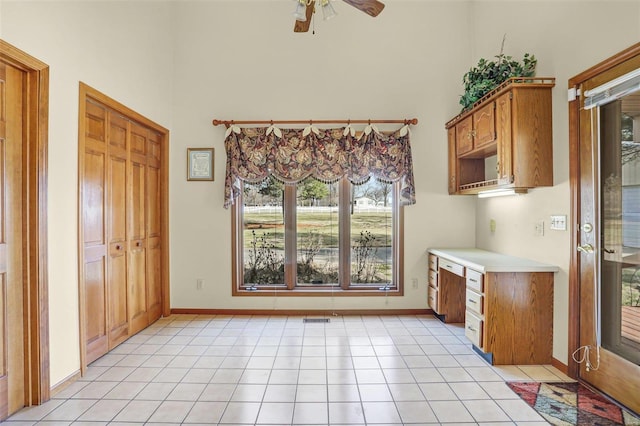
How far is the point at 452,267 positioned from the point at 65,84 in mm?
3601

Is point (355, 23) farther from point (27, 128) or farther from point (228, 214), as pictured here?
point (27, 128)

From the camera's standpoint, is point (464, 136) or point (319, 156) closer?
point (464, 136)

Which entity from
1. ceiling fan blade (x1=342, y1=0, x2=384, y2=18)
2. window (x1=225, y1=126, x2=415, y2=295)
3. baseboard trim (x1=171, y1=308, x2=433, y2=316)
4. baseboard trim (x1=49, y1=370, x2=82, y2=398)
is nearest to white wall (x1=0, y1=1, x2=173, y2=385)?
baseboard trim (x1=49, y1=370, x2=82, y2=398)

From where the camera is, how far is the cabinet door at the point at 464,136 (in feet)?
11.2

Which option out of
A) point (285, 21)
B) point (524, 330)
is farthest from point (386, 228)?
point (285, 21)

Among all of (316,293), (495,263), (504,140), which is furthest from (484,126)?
(316,293)

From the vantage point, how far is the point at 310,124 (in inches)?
156

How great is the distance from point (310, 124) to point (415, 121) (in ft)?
4.03

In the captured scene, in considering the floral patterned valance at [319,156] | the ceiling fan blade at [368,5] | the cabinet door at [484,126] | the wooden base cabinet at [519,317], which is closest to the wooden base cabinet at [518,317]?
the wooden base cabinet at [519,317]

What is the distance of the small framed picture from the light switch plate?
347 cm

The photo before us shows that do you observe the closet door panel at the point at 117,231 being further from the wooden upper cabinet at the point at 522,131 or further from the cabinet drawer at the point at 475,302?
the wooden upper cabinet at the point at 522,131

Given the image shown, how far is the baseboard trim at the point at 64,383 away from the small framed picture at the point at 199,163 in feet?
7.39

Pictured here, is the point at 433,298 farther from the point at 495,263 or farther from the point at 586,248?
the point at 586,248

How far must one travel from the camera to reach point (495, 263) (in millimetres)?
2801
